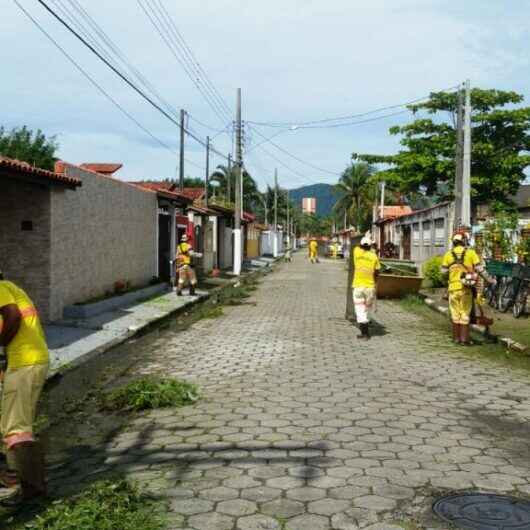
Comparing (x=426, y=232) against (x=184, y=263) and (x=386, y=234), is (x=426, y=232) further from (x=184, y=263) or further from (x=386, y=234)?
(x=386, y=234)

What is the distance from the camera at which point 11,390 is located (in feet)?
13.4

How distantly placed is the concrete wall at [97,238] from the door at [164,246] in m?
1.85

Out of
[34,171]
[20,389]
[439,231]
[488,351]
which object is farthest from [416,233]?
[20,389]

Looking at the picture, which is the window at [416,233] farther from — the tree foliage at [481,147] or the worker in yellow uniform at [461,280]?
the worker in yellow uniform at [461,280]

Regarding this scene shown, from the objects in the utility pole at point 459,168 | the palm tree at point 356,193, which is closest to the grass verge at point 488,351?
the utility pole at point 459,168

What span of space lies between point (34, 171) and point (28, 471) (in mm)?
7107

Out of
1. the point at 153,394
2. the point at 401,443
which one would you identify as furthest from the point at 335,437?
the point at 153,394

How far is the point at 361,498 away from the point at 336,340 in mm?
6762

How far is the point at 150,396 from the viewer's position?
6602 mm

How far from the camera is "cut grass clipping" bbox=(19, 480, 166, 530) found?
141 inches

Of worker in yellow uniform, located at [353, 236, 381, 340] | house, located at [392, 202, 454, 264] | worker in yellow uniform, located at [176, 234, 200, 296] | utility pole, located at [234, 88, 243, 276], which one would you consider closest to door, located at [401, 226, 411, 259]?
house, located at [392, 202, 454, 264]

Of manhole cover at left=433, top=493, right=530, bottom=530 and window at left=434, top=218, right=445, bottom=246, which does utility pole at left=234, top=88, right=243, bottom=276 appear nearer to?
window at left=434, top=218, right=445, bottom=246

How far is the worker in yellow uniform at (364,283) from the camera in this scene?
10969 millimetres

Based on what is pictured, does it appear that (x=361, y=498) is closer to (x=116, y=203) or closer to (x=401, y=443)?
(x=401, y=443)
